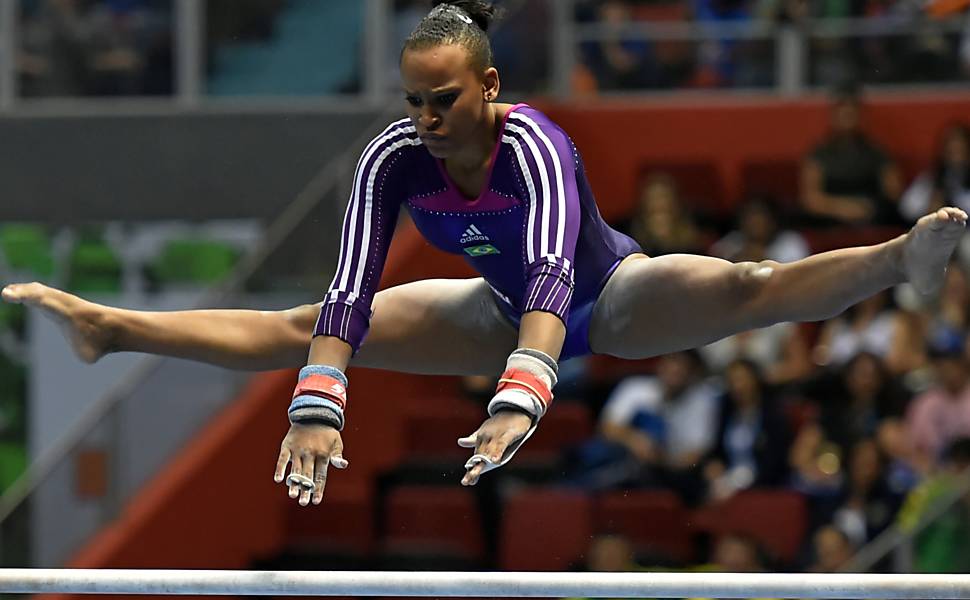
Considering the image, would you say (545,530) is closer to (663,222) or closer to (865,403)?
(865,403)

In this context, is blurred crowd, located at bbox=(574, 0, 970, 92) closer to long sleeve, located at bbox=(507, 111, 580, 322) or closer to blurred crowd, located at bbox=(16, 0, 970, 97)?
blurred crowd, located at bbox=(16, 0, 970, 97)

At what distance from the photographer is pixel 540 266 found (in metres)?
4.41

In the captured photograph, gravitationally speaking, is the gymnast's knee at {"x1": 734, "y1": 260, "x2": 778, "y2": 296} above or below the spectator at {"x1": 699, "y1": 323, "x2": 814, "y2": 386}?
above

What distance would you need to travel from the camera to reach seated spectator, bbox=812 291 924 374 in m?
8.70

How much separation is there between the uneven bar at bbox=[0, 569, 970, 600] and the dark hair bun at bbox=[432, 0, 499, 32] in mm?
1551

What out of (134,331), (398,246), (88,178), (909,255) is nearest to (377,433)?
(398,246)

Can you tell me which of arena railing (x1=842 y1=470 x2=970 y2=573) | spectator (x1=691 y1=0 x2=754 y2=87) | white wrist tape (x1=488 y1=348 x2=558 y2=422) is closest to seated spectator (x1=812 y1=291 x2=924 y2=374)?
arena railing (x1=842 y1=470 x2=970 y2=573)

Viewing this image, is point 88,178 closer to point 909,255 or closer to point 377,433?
point 377,433

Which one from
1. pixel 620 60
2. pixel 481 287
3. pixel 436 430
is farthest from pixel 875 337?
pixel 481 287

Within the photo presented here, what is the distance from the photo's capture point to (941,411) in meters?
8.20

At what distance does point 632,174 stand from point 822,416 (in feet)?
8.26

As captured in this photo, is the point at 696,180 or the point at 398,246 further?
the point at 696,180

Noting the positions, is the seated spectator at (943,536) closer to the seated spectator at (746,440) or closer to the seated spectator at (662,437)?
the seated spectator at (746,440)

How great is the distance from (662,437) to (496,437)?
461 cm
